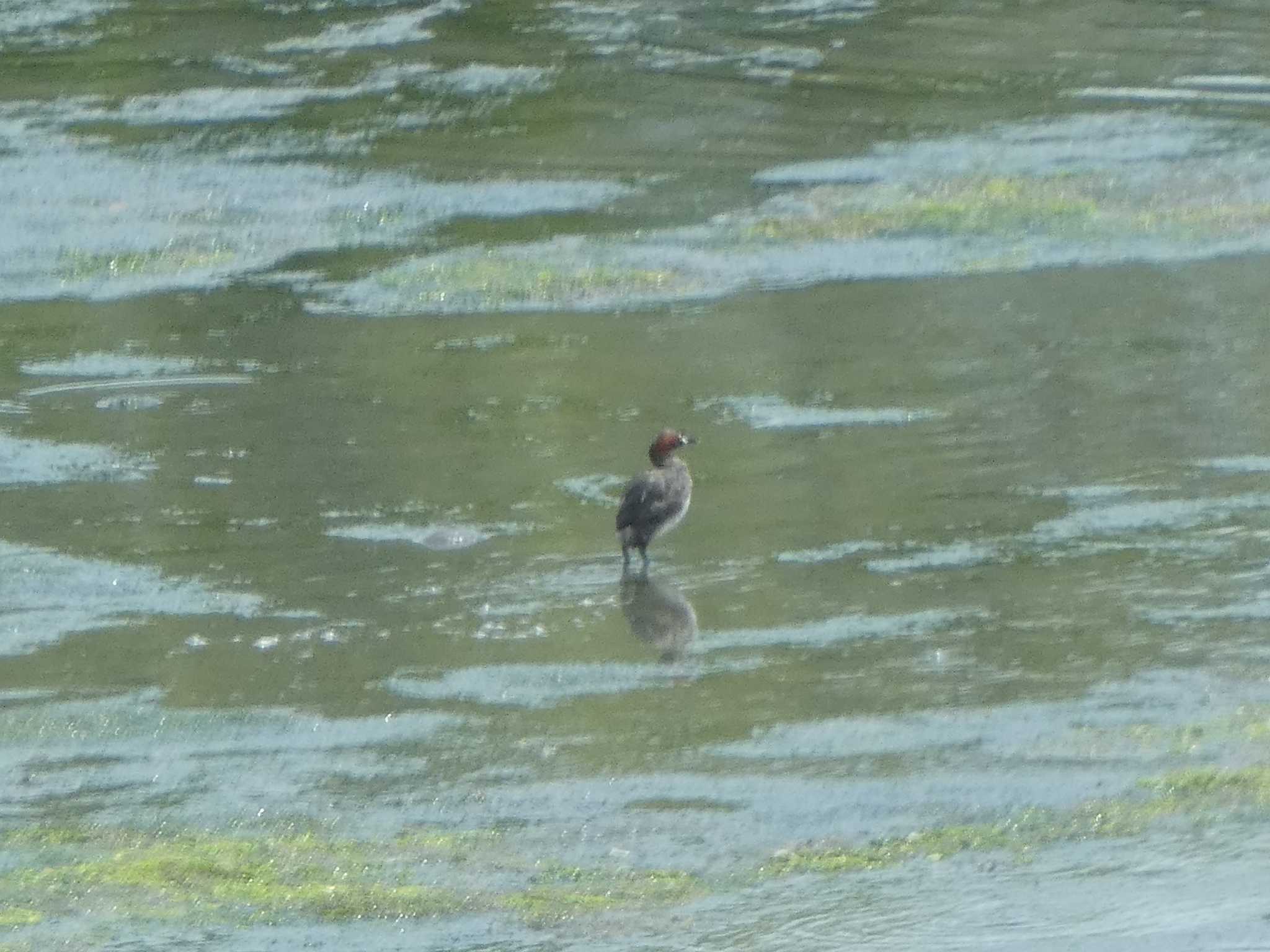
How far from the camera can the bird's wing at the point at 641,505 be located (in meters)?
11.6

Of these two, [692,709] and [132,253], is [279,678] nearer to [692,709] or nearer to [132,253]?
[692,709]

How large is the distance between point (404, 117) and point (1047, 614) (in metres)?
12.3

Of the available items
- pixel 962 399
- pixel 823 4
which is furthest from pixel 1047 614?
pixel 823 4

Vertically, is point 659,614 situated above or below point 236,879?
below

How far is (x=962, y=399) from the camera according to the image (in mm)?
14203

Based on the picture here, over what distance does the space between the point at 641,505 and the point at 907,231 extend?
23.2ft

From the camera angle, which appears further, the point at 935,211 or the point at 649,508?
the point at 935,211

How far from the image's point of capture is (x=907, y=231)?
1823 cm

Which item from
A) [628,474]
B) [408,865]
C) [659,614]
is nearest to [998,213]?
[628,474]

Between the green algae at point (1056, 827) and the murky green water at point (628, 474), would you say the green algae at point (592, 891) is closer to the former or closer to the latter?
the murky green water at point (628, 474)

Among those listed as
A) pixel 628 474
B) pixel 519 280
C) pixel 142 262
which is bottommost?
pixel 628 474

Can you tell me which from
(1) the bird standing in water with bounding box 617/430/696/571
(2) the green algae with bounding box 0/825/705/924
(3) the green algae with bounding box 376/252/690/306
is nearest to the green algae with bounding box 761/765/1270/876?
(2) the green algae with bounding box 0/825/705/924

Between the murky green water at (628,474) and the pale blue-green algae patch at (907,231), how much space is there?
2.3 inches

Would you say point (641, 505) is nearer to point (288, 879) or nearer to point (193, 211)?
point (288, 879)
